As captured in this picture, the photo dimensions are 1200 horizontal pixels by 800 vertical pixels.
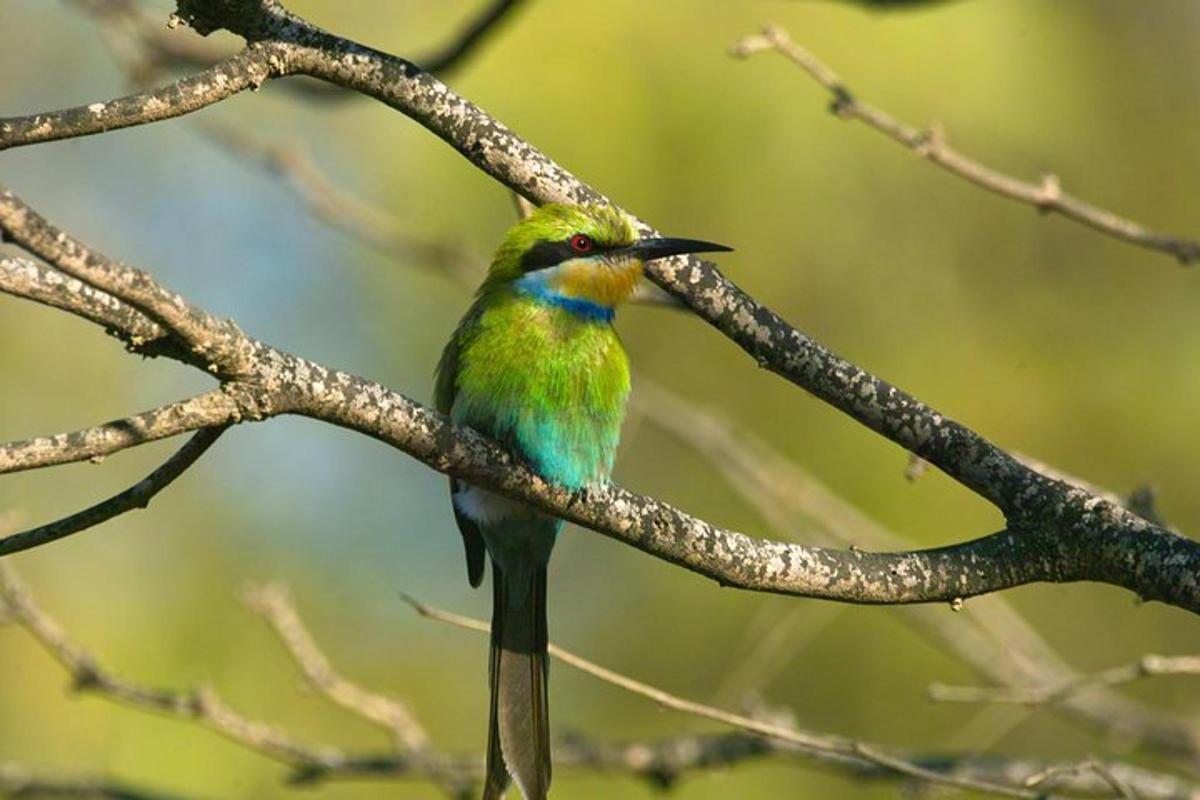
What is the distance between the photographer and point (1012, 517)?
2.53m

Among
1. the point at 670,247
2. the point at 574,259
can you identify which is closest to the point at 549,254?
the point at 574,259

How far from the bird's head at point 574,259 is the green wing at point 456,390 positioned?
125 mm

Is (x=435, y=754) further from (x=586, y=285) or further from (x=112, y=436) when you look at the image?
(x=112, y=436)

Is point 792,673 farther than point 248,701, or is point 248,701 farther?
point 792,673

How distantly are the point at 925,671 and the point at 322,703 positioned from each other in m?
2.12

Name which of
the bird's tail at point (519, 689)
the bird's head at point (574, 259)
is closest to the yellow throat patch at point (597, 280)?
the bird's head at point (574, 259)

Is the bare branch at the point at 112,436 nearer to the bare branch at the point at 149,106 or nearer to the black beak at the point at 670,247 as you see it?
the bare branch at the point at 149,106

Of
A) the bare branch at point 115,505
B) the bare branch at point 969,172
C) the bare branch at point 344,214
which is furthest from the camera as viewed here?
the bare branch at point 344,214

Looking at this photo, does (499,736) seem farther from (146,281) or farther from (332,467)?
(332,467)

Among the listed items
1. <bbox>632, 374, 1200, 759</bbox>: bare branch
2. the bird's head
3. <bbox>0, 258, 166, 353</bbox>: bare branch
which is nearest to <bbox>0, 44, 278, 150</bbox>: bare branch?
<bbox>0, 258, 166, 353</bbox>: bare branch

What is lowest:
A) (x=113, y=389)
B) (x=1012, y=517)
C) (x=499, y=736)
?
(x=499, y=736)

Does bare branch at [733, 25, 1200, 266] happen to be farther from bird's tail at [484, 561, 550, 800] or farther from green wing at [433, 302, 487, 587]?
bird's tail at [484, 561, 550, 800]

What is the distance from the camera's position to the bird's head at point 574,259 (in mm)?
3365

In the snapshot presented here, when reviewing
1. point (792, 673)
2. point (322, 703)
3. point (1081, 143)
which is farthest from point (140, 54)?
point (1081, 143)
